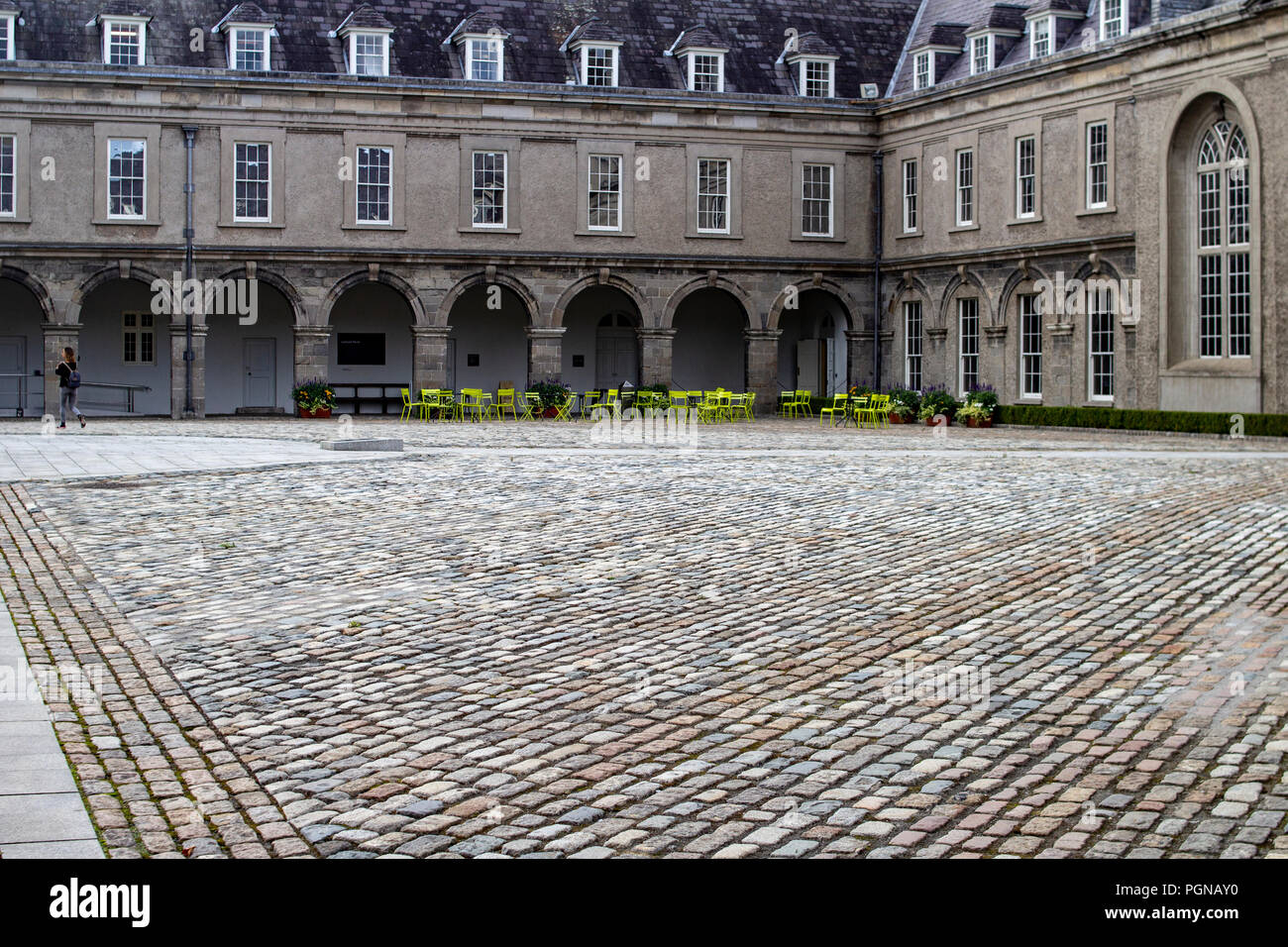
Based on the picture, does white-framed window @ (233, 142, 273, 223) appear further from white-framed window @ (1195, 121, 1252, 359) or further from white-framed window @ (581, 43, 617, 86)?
white-framed window @ (1195, 121, 1252, 359)

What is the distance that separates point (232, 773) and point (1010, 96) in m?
34.5

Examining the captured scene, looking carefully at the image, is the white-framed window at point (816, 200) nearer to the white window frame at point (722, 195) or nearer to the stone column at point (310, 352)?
the white window frame at point (722, 195)

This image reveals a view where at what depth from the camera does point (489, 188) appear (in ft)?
131

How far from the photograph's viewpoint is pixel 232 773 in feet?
19.0

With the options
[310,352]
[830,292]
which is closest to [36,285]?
[310,352]

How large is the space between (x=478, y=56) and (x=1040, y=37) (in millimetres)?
14511

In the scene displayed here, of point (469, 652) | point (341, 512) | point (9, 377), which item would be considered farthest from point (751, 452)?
point (9, 377)

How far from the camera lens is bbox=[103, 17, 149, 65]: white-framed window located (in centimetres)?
3750

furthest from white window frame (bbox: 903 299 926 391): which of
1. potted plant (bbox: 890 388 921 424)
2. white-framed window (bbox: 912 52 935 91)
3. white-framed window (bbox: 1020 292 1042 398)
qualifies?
white-framed window (bbox: 912 52 935 91)

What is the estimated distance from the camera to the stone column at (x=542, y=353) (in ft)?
131

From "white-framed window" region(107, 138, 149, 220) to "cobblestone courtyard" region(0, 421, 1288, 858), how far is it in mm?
23740

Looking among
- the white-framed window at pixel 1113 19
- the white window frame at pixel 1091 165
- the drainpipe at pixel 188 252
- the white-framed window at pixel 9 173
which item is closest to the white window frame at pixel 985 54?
the white-framed window at pixel 1113 19

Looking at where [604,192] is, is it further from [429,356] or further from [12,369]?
[12,369]

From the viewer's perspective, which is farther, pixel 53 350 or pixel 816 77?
pixel 816 77
